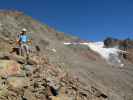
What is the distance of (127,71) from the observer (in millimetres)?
27156

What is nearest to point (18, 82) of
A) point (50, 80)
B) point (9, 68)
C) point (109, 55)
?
point (9, 68)

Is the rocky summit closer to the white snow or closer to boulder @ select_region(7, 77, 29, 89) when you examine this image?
boulder @ select_region(7, 77, 29, 89)

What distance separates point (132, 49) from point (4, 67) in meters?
26.2

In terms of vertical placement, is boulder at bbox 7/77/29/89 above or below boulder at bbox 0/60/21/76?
below

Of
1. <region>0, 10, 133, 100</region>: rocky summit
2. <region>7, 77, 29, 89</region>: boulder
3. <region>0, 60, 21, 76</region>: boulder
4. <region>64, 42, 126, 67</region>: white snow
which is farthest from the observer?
<region>64, 42, 126, 67</region>: white snow

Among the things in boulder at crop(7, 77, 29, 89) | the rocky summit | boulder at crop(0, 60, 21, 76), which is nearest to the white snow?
the rocky summit

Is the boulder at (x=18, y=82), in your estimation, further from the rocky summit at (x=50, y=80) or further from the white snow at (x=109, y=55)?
the white snow at (x=109, y=55)

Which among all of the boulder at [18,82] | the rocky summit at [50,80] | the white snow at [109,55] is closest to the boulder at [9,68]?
the rocky summit at [50,80]

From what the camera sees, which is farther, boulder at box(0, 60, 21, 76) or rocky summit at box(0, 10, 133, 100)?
boulder at box(0, 60, 21, 76)

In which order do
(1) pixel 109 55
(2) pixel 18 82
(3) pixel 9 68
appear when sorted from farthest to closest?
(1) pixel 109 55, (3) pixel 9 68, (2) pixel 18 82

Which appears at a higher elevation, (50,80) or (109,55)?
(109,55)

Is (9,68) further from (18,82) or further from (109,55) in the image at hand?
(109,55)

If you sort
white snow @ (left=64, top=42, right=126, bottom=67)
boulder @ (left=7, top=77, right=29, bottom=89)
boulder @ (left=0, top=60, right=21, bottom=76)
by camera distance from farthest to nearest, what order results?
white snow @ (left=64, top=42, right=126, bottom=67) → boulder @ (left=0, top=60, right=21, bottom=76) → boulder @ (left=7, top=77, right=29, bottom=89)

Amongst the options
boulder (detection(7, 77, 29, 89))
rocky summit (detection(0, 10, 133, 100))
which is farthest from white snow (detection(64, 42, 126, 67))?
boulder (detection(7, 77, 29, 89))
